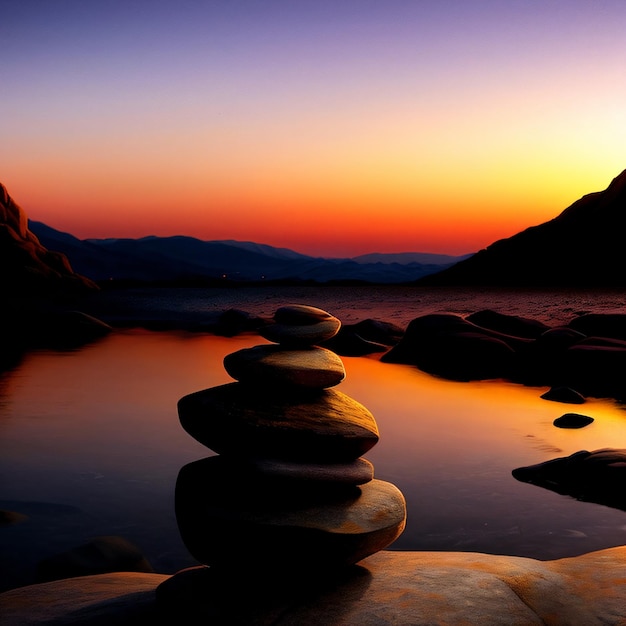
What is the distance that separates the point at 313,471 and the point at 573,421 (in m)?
10.9

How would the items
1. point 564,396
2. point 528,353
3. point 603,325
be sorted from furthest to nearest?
point 603,325 < point 528,353 < point 564,396

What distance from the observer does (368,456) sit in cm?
1214

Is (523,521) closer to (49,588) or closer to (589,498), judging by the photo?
(589,498)

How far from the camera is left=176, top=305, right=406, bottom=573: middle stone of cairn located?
190 inches

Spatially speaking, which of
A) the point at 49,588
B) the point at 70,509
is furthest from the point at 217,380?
the point at 49,588

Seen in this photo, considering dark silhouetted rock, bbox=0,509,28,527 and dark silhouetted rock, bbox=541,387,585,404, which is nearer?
dark silhouetted rock, bbox=0,509,28,527

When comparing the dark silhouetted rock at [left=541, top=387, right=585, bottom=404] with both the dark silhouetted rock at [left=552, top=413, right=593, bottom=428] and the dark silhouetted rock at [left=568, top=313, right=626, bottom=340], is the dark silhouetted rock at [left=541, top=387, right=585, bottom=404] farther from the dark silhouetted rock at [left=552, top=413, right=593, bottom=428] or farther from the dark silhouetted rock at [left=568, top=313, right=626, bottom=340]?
the dark silhouetted rock at [left=568, top=313, right=626, bottom=340]

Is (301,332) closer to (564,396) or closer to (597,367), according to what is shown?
(564,396)

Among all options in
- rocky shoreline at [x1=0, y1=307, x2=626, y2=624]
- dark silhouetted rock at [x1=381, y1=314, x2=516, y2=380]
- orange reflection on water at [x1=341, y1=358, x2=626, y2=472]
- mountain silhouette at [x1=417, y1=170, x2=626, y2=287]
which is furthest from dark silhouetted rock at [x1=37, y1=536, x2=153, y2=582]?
mountain silhouette at [x1=417, y1=170, x2=626, y2=287]

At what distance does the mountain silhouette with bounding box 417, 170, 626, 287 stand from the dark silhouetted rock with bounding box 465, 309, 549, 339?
6581 centimetres

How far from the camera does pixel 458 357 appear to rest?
22.0 metres

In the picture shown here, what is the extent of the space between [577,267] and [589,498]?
9232cm

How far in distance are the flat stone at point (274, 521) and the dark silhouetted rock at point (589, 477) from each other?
198 inches

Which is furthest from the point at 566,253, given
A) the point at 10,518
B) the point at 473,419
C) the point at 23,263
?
the point at 10,518
